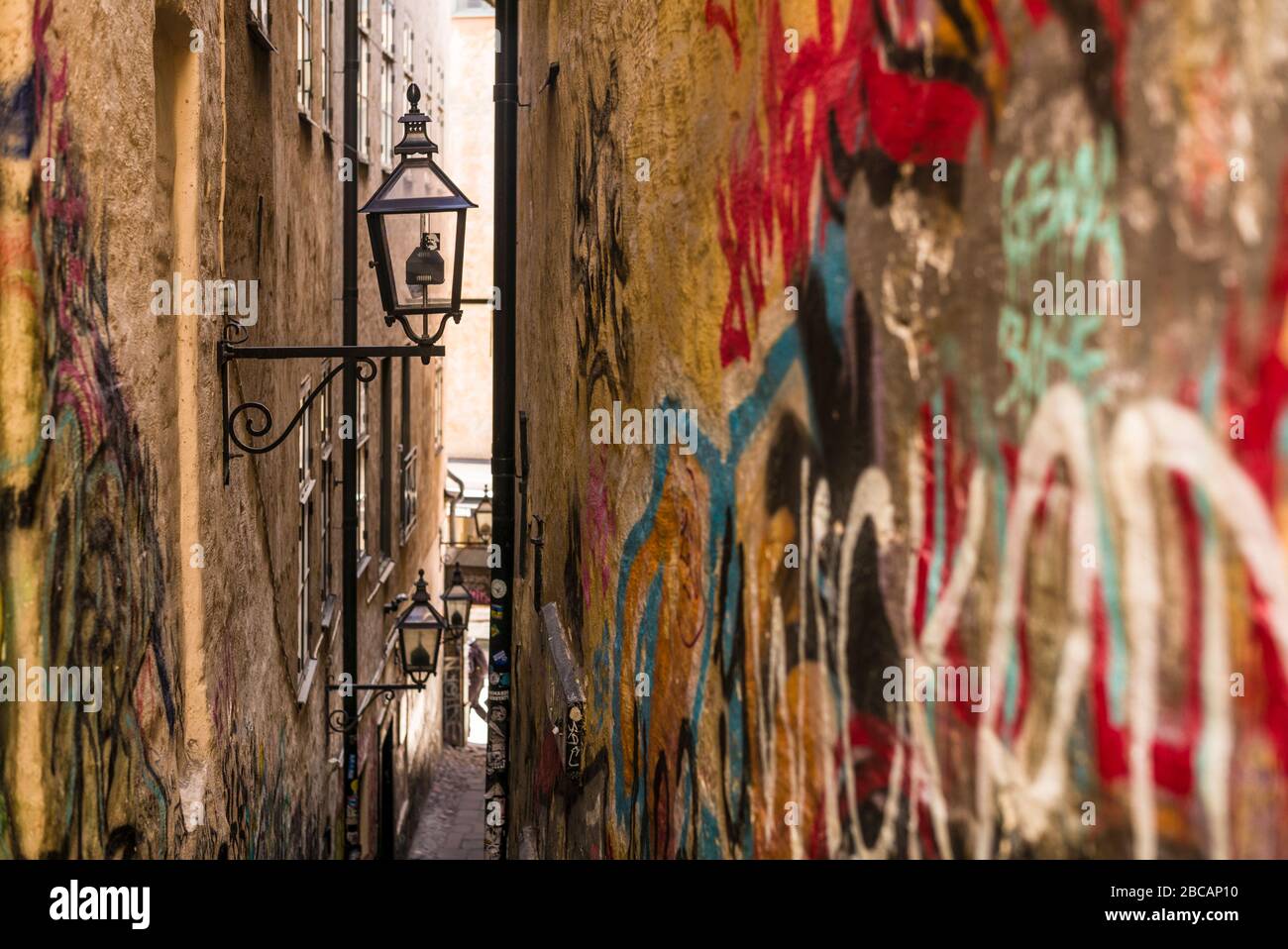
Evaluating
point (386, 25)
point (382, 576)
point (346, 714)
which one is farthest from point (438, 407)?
point (346, 714)

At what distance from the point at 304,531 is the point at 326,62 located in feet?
10.3

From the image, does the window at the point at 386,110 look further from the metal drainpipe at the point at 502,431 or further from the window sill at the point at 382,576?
the metal drainpipe at the point at 502,431

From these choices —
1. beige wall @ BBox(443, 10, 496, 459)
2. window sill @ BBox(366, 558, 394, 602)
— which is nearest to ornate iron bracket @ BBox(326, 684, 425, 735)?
window sill @ BBox(366, 558, 394, 602)

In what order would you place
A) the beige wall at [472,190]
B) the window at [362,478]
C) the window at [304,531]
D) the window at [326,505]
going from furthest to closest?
the beige wall at [472,190] < the window at [362,478] < the window at [326,505] < the window at [304,531]

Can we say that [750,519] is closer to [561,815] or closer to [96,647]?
[96,647]

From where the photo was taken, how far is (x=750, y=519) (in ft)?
9.55

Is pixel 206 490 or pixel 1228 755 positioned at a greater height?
pixel 206 490

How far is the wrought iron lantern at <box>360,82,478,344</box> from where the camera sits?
5.19m

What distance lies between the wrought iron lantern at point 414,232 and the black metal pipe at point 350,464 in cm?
376

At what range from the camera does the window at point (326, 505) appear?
912 cm

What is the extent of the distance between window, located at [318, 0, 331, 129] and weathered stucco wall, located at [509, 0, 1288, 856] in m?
5.89

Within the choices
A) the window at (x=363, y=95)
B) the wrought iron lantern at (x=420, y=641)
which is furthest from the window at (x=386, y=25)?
the wrought iron lantern at (x=420, y=641)
